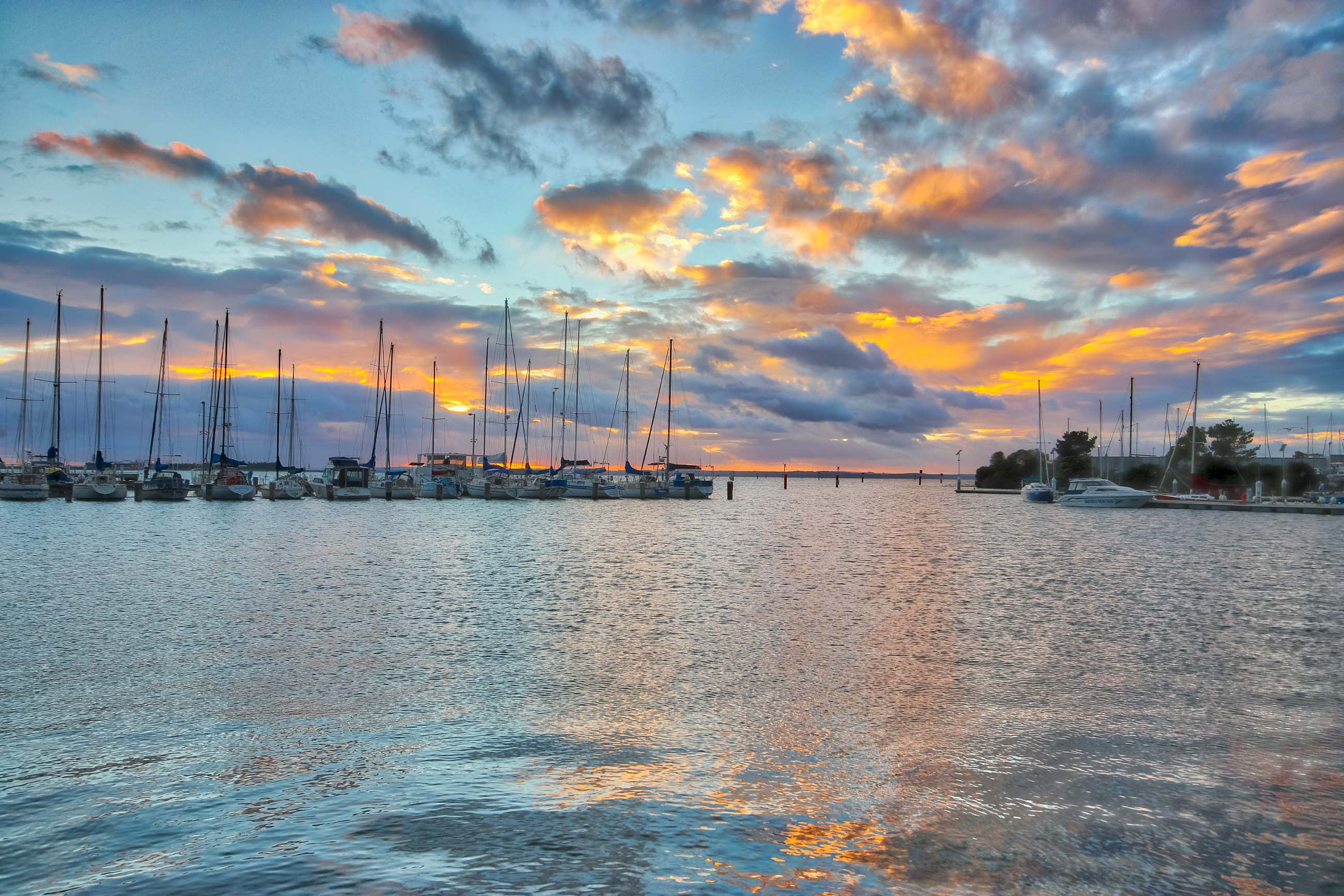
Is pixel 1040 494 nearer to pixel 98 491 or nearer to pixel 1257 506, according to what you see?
pixel 1257 506

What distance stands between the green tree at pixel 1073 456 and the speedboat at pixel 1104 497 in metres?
57.0

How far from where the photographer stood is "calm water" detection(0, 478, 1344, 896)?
784cm

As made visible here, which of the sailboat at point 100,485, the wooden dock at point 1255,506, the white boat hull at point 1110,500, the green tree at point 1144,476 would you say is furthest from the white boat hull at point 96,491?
the green tree at point 1144,476

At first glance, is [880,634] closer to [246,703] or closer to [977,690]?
[977,690]

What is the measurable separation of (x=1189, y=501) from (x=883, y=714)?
114737mm

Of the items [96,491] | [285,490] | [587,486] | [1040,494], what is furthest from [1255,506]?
[96,491]

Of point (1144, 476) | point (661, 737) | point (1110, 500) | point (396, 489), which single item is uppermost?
point (1144, 476)

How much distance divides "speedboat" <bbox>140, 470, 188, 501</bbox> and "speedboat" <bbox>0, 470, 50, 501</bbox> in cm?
888

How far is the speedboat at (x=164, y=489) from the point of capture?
8688cm

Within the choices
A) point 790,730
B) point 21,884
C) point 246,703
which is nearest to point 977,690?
point 790,730

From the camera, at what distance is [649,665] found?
56.6 ft

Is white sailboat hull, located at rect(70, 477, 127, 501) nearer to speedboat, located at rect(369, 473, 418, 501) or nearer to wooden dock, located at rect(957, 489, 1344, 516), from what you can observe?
speedboat, located at rect(369, 473, 418, 501)

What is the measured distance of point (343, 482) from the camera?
10356 cm

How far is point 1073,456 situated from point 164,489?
563 ft
